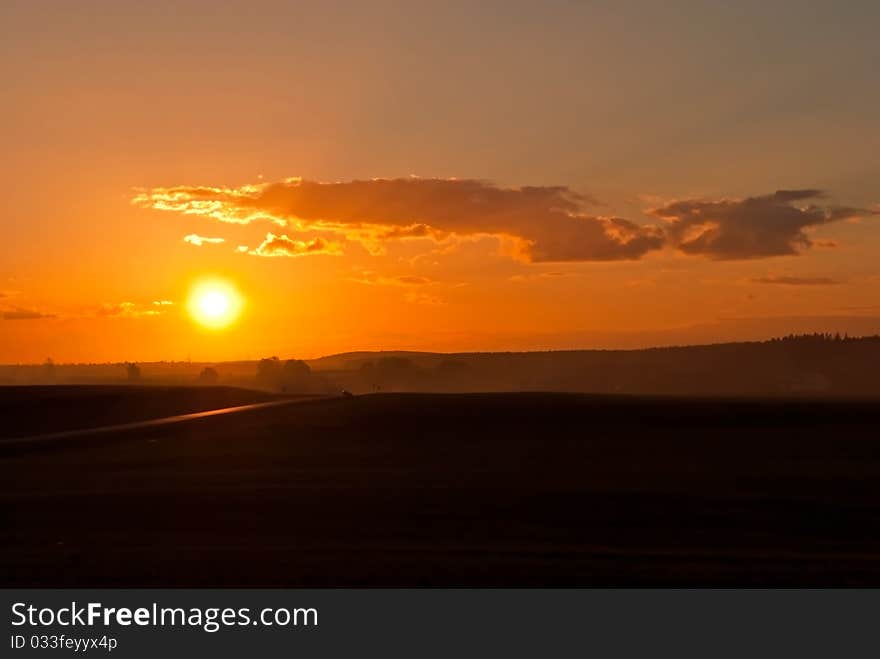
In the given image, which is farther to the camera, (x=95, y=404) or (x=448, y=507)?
(x=95, y=404)

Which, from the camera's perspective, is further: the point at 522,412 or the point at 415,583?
the point at 522,412

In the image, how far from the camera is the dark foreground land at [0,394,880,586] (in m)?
16.7

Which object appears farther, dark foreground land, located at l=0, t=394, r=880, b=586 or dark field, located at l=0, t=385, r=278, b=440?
dark field, located at l=0, t=385, r=278, b=440

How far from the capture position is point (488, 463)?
33281mm

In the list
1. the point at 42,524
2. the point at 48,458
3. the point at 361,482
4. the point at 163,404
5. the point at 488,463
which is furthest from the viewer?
the point at 163,404

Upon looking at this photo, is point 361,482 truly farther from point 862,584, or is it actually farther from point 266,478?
point 862,584

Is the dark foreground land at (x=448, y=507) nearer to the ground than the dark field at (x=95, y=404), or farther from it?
nearer to the ground

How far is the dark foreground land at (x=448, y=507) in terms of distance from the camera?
16.7 meters

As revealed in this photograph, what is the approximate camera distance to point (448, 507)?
915 inches

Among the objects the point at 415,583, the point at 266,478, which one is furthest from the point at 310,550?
the point at 266,478

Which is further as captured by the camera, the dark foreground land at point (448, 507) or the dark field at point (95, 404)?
the dark field at point (95, 404)

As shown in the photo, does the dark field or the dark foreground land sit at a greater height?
the dark field

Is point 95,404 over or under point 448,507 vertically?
over

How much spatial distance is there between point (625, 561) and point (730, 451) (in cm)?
2065
